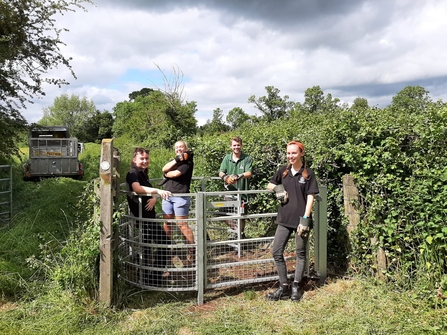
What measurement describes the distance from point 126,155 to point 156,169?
7.82m

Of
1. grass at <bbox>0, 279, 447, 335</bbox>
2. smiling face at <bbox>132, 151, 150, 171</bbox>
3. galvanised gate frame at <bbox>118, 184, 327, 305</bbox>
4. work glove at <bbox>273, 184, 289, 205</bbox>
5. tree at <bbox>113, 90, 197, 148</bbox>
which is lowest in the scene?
grass at <bbox>0, 279, 447, 335</bbox>

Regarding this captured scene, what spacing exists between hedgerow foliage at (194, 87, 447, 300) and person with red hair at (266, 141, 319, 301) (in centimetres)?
86

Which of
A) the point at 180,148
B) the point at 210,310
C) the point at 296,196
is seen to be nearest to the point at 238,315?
the point at 210,310

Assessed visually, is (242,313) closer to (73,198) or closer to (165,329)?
(165,329)

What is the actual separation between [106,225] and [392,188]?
129 inches

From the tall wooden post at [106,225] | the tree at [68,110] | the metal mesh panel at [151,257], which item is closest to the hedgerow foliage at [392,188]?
the metal mesh panel at [151,257]

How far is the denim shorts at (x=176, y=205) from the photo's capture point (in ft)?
14.3

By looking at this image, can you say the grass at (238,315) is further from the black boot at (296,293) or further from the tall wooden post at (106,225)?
the tall wooden post at (106,225)

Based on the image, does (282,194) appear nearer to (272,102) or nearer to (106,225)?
(106,225)

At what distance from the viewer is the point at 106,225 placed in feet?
12.4

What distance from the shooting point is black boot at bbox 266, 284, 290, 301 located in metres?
4.12

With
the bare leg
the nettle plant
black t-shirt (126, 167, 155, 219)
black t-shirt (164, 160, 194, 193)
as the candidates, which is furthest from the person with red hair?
black t-shirt (126, 167, 155, 219)

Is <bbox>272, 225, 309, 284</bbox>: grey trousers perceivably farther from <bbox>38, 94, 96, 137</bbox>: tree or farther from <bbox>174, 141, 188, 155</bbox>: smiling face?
<bbox>38, 94, 96, 137</bbox>: tree

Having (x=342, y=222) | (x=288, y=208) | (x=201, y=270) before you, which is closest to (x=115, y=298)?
(x=201, y=270)
